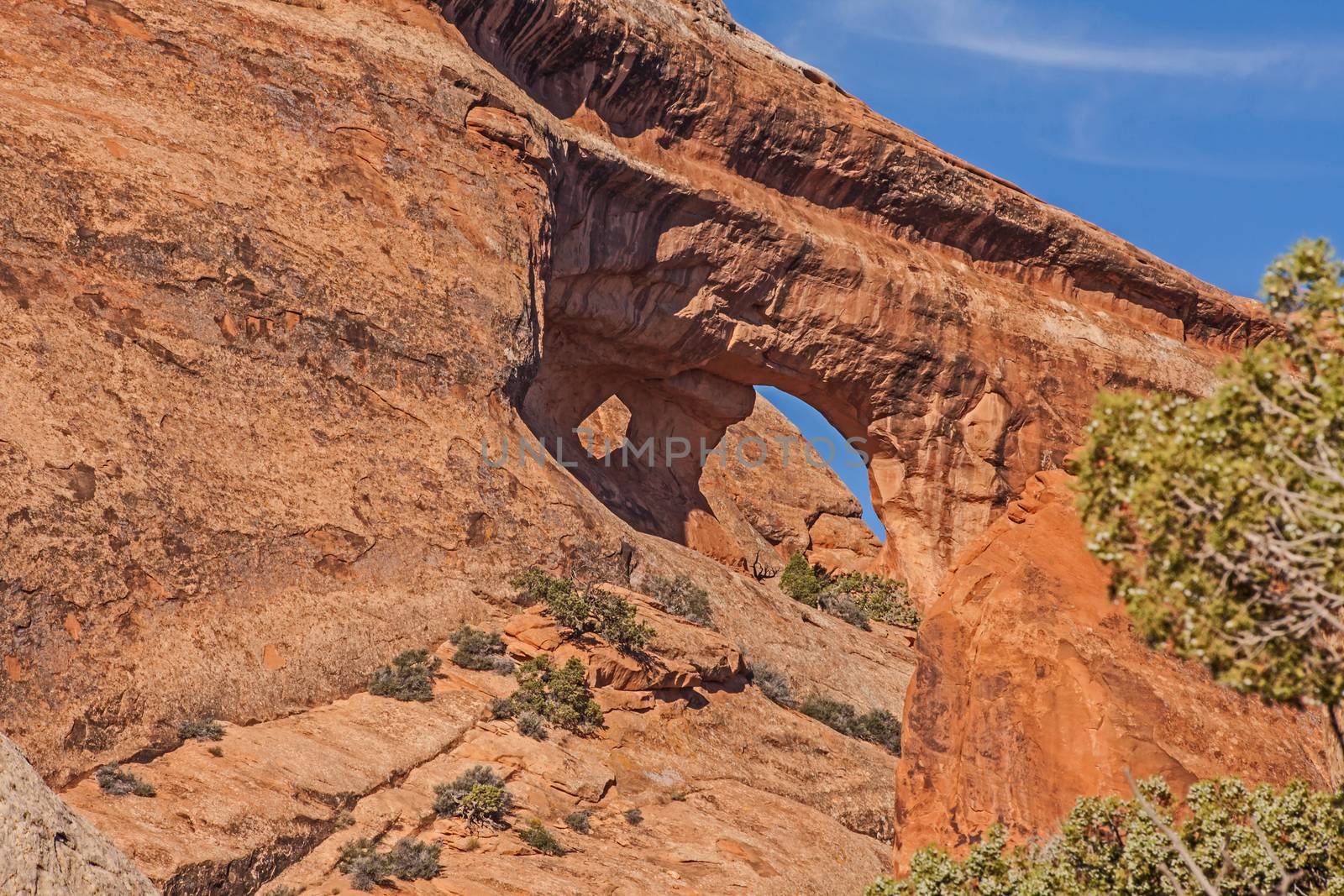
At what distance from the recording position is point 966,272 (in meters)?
47.3

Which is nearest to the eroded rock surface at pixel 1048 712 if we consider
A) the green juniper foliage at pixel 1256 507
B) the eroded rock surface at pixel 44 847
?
the green juniper foliage at pixel 1256 507

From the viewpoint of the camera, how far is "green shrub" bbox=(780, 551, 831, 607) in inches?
1640

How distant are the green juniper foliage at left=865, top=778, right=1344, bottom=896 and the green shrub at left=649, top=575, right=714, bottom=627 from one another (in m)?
16.7

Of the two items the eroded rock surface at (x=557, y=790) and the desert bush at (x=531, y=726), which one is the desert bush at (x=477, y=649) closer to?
the eroded rock surface at (x=557, y=790)

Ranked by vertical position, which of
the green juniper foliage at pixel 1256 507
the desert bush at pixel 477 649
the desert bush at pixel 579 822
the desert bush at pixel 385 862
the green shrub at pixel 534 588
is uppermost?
the green juniper foliage at pixel 1256 507

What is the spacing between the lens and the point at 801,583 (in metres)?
42.2

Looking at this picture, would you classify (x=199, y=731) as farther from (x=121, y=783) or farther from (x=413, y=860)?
(x=413, y=860)

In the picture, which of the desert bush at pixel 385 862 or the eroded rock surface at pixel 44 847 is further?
the desert bush at pixel 385 862

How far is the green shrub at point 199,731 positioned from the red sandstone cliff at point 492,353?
0.91ft

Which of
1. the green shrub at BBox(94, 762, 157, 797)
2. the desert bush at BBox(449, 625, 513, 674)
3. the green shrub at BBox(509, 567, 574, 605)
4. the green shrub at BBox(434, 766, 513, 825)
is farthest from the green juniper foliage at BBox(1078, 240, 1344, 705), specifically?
the green shrub at BBox(509, 567, 574, 605)

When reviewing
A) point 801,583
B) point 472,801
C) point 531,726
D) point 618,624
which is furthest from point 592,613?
point 801,583

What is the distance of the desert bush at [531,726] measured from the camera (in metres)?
23.7

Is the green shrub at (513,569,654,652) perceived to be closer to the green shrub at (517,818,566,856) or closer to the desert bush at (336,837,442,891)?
the green shrub at (517,818,566,856)

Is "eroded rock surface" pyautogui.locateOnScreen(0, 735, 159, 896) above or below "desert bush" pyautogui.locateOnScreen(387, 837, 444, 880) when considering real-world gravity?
above
